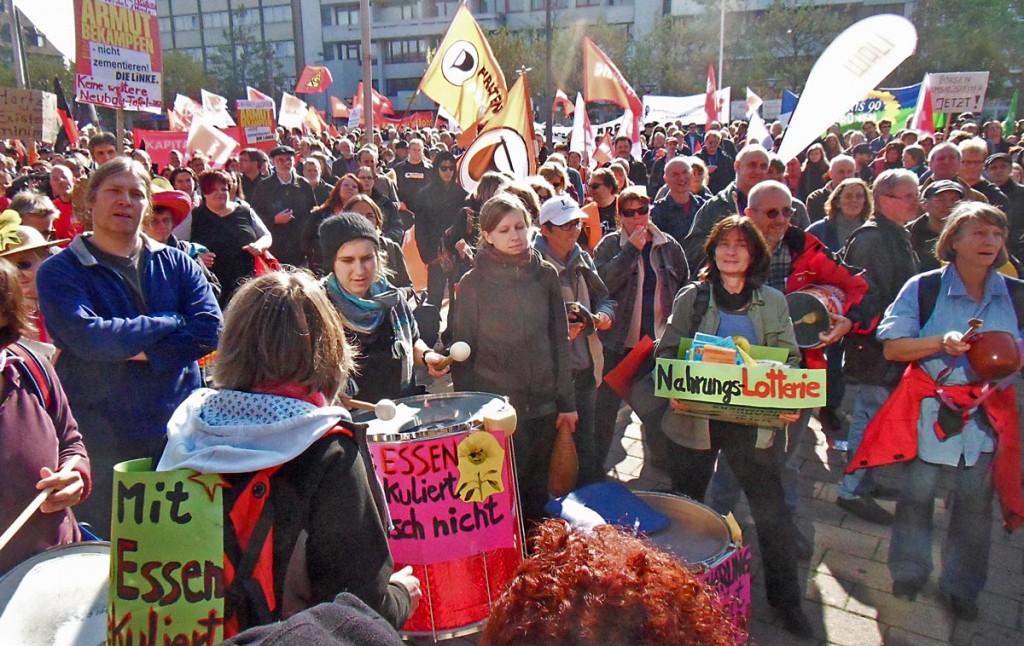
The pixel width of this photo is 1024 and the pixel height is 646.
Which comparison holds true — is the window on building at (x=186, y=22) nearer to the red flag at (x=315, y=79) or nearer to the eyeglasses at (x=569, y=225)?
the red flag at (x=315, y=79)

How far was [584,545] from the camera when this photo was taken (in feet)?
3.55

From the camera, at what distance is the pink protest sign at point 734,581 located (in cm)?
232

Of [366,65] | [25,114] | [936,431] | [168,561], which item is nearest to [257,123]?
[366,65]

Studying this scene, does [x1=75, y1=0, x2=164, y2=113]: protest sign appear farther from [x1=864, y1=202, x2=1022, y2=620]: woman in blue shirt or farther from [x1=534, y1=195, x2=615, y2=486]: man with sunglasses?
[x1=864, y1=202, x2=1022, y2=620]: woman in blue shirt

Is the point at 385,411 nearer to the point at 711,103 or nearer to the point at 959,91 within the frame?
the point at 959,91

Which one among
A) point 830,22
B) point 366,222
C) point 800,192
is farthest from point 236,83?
point 366,222

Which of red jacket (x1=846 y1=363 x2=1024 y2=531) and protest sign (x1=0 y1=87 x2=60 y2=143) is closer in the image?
red jacket (x1=846 y1=363 x2=1024 y2=531)

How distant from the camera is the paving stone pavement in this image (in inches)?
122

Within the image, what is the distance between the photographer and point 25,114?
8.39 m

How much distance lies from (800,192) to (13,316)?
954cm

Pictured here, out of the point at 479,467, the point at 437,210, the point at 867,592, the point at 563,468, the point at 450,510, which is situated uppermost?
the point at 437,210

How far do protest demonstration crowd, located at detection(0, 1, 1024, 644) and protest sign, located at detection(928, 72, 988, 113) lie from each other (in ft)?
30.3

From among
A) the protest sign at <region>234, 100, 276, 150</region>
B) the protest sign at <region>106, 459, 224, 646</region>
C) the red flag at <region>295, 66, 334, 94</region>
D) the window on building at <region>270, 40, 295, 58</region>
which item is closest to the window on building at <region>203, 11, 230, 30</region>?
the window on building at <region>270, 40, 295, 58</region>

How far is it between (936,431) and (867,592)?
819 mm
